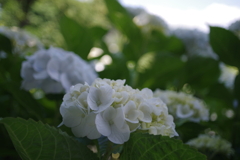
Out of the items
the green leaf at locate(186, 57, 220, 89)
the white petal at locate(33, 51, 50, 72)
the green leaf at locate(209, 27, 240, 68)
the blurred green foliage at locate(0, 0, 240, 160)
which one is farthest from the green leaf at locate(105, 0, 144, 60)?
the white petal at locate(33, 51, 50, 72)

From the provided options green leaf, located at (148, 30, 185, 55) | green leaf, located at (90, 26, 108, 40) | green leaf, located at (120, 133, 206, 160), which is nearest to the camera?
green leaf, located at (120, 133, 206, 160)

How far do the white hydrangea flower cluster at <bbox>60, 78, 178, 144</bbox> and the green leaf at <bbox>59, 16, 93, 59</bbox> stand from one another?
0.50 metres

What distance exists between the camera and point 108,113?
302 millimetres

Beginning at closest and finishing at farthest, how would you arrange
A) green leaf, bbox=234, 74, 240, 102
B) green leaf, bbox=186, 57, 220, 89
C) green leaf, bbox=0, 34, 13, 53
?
green leaf, bbox=234, 74, 240, 102, green leaf, bbox=0, 34, 13, 53, green leaf, bbox=186, 57, 220, 89

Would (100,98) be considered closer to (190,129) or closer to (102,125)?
(102,125)

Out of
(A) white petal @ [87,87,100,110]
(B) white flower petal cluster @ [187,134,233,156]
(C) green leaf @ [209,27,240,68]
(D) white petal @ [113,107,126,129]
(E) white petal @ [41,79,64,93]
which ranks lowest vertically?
(B) white flower petal cluster @ [187,134,233,156]

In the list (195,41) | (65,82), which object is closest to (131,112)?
(65,82)

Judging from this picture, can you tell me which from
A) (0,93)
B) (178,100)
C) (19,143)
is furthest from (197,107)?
(0,93)

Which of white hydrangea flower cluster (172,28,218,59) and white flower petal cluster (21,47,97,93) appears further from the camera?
white hydrangea flower cluster (172,28,218,59)

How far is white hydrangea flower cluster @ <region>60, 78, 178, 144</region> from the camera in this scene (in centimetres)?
29

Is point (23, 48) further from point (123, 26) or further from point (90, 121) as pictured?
point (90, 121)

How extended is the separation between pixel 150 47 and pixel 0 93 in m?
0.64

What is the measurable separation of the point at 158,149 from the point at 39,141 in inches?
5.2

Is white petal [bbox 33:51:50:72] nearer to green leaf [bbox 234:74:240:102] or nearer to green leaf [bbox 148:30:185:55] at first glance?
green leaf [bbox 234:74:240:102]
